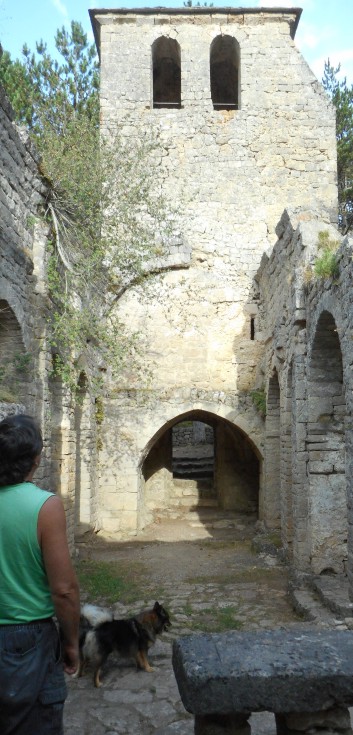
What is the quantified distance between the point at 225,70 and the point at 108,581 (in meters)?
12.7

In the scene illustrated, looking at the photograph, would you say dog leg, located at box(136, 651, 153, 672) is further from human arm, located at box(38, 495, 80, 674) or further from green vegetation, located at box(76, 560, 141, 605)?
human arm, located at box(38, 495, 80, 674)

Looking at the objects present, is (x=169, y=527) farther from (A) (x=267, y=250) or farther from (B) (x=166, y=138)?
(B) (x=166, y=138)

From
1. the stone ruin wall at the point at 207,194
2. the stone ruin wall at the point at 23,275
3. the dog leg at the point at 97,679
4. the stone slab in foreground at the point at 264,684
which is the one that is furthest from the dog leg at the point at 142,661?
the stone ruin wall at the point at 207,194

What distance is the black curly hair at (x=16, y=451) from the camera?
2150mm

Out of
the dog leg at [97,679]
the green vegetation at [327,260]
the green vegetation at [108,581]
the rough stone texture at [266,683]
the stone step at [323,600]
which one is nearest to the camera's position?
the rough stone texture at [266,683]

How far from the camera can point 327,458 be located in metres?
7.07

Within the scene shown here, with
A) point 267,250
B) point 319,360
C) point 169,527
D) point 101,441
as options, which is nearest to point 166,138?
point 267,250

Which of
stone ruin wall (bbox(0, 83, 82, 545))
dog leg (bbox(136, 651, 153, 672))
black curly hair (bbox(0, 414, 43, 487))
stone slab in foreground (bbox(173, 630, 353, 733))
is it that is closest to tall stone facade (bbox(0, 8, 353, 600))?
stone ruin wall (bbox(0, 83, 82, 545))

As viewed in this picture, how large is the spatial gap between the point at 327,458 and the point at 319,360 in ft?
3.97

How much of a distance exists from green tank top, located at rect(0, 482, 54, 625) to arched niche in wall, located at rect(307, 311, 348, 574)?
17.0 ft

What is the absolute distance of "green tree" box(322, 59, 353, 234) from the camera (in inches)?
630

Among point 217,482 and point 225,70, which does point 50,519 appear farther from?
point 225,70

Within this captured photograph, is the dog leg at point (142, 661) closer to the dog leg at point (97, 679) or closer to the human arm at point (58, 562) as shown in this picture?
the dog leg at point (97, 679)

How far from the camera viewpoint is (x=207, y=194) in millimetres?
12070
